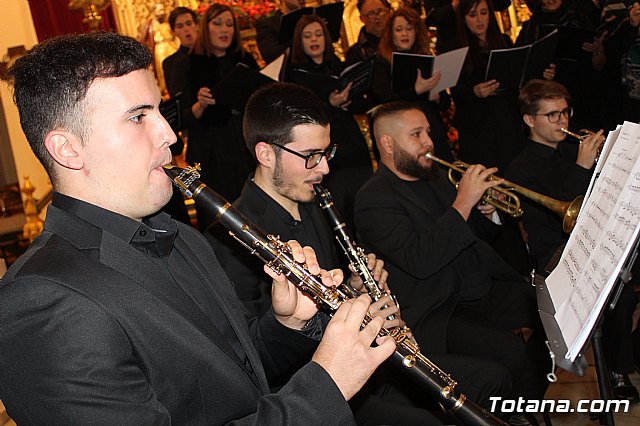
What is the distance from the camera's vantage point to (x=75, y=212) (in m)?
1.84

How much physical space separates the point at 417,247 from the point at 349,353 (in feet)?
6.02

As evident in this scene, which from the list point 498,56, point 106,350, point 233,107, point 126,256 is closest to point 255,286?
point 126,256

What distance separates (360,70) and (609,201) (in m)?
3.54

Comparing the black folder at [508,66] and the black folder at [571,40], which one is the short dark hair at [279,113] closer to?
the black folder at [508,66]

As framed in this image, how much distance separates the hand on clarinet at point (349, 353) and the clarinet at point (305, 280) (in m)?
0.19

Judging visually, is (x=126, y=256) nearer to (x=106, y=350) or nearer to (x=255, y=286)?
(x=106, y=350)

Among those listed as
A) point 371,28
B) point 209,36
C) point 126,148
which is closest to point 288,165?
point 126,148

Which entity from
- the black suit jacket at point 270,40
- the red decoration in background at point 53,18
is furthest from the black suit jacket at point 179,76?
the red decoration in background at point 53,18

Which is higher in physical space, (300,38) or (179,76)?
(300,38)

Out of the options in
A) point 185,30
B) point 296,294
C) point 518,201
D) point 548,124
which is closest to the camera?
point 296,294

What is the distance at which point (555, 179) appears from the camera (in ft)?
14.4

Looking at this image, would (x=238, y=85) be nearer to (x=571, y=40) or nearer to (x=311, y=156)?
(x=311, y=156)

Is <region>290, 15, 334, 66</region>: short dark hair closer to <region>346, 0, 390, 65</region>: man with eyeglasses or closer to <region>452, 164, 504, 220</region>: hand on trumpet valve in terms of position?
<region>346, 0, 390, 65</region>: man with eyeglasses

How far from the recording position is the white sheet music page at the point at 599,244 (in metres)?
1.75
